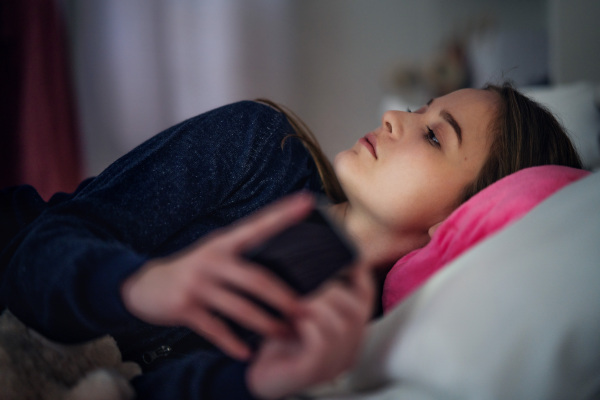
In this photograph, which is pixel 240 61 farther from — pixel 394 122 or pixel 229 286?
pixel 229 286

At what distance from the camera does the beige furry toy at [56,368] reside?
0.43 metres

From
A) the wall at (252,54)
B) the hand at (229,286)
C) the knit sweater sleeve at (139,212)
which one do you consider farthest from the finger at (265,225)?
the wall at (252,54)

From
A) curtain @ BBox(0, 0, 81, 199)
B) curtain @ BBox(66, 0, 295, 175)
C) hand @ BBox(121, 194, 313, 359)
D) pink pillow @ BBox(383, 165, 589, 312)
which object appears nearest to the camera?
hand @ BBox(121, 194, 313, 359)

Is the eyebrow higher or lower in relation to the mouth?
higher

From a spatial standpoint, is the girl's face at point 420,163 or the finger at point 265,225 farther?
the girl's face at point 420,163

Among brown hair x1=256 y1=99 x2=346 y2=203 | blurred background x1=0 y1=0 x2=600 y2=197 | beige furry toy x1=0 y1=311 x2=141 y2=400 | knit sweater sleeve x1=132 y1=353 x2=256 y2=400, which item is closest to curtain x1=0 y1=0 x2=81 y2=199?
blurred background x1=0 y1=0 x2=600 y2=197

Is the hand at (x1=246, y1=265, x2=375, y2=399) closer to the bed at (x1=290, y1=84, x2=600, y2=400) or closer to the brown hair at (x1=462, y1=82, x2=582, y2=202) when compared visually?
the bed at (x1=290, y1=84, x2=600, y2=400)

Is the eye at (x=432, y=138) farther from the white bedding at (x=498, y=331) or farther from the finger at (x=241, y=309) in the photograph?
the finger at (x=241, y=309)

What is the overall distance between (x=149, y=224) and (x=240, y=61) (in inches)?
83.2

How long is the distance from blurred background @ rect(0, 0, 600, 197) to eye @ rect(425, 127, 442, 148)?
95 centimetres

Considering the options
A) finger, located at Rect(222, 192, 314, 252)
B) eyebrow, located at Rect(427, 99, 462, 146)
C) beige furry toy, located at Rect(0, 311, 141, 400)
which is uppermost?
finger, located at Rect(222, 192, 314, 252)

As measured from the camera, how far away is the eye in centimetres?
76

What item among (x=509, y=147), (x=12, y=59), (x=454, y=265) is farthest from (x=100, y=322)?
(x=12, y=59)

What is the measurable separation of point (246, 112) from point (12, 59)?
155 cm
